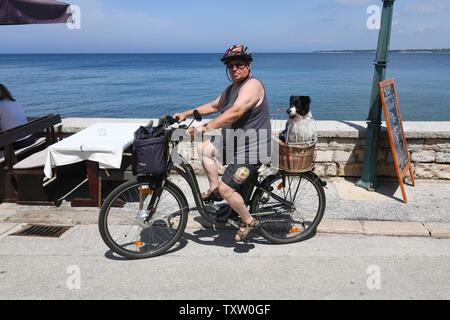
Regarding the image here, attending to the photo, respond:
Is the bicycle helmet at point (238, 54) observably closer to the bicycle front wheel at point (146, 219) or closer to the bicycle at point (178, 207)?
the bicycle at point (178, 207)

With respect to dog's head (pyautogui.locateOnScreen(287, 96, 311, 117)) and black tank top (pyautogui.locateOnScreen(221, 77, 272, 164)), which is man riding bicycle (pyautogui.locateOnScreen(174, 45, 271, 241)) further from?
dog's head (pyautogui.locateOnScreen(287, 96, 311, 117))

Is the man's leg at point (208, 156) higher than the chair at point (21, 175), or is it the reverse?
the man's leg at point (208, 156)

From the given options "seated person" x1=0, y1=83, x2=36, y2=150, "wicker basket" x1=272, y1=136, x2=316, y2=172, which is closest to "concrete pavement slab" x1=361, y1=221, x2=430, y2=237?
"wicker basket" x1=272, y1=136, x2=316, y2=172

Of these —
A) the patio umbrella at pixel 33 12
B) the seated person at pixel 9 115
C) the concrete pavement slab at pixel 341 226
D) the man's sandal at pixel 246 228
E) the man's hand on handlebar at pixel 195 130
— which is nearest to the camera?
the man's hand on handlebar at pixel 195 130

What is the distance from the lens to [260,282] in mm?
3266

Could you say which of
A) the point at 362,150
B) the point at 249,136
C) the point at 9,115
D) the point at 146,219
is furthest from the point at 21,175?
the point at 362,150

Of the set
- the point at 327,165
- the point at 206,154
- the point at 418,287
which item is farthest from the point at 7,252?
the point at 327,165

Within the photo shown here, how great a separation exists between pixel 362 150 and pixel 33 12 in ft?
17.4

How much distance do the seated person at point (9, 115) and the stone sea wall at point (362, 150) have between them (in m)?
0.60

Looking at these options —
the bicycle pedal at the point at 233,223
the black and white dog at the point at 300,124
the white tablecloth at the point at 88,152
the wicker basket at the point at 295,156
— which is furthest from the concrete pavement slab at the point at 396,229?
the white tablecloth at the point at 88,152

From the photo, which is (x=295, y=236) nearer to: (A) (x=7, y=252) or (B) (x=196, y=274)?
(B) (x=196, y=274)

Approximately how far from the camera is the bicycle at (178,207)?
3518 millimetres

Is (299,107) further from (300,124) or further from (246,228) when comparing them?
(246,228)

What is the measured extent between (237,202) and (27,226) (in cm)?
257
